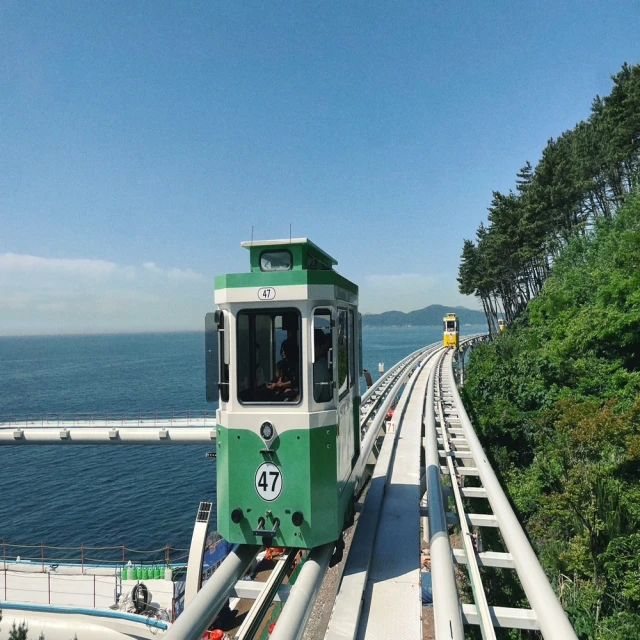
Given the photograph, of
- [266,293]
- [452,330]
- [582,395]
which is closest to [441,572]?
[266,293]

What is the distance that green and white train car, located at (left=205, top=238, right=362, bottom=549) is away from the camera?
512 centimetres

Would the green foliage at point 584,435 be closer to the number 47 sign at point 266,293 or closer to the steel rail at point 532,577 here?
the steel rail at point 532,577

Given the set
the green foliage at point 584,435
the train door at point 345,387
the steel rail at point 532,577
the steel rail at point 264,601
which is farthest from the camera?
the green foliage at point 584,435

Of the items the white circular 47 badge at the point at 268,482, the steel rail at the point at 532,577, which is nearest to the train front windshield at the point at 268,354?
the white circular 47 badge at the point at 268,482

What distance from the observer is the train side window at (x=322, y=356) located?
5203 millimetres

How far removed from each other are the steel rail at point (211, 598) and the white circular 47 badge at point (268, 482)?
0.76 metres

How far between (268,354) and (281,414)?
1205 millimetres

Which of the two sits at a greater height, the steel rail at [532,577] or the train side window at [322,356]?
the train side window at [322,356]

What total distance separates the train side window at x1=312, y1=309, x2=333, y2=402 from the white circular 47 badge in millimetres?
889

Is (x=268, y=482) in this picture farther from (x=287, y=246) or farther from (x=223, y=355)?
(x=287, y=246)

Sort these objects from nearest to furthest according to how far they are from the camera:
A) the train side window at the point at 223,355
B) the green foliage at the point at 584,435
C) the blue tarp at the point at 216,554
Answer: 1. the train side window at the point at 223,355
2. the green foliage at the point at 584,435
3. the blue tarp at the point at 216,554

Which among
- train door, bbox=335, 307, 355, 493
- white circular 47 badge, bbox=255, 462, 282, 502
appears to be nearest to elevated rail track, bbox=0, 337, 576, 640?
white circular 47 badge, bbox=255, 462, 282, 502

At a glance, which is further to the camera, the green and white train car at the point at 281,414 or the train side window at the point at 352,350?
the train side window at the point at 352,350

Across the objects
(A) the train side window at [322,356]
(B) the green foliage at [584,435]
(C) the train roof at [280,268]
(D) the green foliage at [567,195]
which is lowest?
(B) the green foliage at [584,435]
